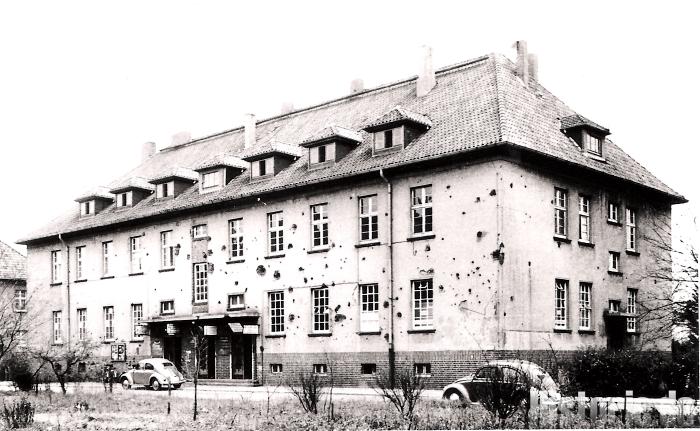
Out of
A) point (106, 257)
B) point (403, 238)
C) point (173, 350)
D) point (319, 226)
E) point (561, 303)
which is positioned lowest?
point (173, 350)

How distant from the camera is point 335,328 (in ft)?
109

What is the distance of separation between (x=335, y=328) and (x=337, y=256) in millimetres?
2663

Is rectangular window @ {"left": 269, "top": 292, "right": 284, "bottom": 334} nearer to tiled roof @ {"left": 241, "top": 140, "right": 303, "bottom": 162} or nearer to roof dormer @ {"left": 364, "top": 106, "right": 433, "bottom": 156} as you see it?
tiled roof @ {"left": 241, "top": 140, "right": 303, "bottom": 162}

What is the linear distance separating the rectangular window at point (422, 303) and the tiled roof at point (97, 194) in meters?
21.7

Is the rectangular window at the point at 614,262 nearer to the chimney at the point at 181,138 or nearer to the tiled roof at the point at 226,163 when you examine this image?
the tiled roof at the point at 226,163

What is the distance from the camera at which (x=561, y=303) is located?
104 ft

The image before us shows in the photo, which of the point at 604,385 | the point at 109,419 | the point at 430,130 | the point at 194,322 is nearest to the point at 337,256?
the point at 430,130

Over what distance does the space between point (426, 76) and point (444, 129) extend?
516 cm

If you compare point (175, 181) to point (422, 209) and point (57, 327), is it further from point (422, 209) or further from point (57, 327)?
point (422, 209)

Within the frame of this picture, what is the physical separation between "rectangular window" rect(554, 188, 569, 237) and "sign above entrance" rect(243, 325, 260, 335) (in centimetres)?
1239

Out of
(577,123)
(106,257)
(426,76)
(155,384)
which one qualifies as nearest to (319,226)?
(426,76)

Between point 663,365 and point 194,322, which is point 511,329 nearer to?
point 663,365

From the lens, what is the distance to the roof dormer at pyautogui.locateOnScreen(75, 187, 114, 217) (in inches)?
1833

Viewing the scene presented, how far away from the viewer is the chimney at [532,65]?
36938mm
